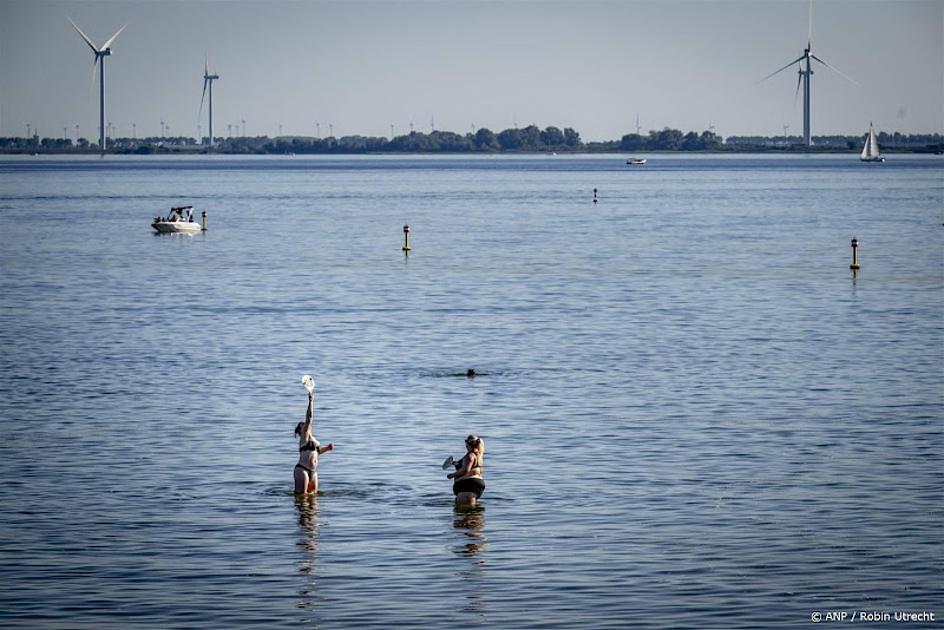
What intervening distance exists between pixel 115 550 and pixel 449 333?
4184 centimetres

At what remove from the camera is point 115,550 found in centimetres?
3328

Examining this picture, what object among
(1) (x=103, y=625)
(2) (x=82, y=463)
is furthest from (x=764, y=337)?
(1) (x=103, y=625)

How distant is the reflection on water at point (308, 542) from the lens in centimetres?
2991

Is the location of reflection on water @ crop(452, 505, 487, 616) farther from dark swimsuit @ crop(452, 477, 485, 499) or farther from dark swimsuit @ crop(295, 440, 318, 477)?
dark swimsuit @ crop(295, 440, 318, 477)

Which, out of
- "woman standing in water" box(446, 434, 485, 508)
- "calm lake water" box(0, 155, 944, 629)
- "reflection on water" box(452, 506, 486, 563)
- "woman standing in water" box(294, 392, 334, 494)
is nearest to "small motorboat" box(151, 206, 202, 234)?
"calm lake water" box(0, 155, 944, 629)

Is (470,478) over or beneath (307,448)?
beneath

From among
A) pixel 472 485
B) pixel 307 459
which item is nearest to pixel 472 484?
pixel 472 485

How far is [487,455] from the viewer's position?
143 ft

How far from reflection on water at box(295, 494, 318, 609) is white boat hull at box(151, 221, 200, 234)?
393 feet

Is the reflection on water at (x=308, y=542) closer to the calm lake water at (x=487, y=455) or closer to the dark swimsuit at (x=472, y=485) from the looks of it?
the calm lake water at (x=487, y=455)

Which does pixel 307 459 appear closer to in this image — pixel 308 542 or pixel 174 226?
pixel 308 542

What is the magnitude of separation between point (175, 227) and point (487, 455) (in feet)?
381

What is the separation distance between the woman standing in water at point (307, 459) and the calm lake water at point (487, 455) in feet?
1.75

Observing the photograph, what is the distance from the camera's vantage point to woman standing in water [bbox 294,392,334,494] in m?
36.5
